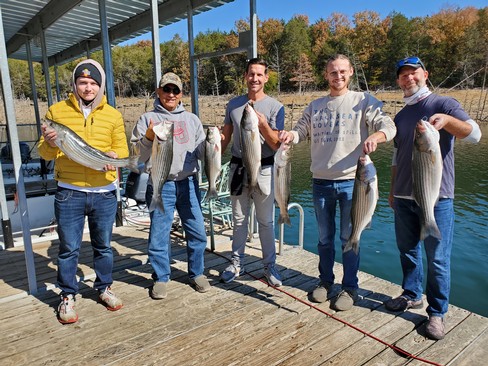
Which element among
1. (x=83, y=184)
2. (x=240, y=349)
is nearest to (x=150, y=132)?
(x=83, y=184)

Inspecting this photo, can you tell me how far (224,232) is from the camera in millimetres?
5859

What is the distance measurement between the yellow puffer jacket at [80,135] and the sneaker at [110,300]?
1135 mm

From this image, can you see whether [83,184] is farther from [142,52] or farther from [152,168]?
[142,52]

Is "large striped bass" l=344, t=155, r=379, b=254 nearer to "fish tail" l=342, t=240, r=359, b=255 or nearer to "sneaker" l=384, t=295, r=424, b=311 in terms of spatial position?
"fish tail" l=342, t=240, r=359, b=255

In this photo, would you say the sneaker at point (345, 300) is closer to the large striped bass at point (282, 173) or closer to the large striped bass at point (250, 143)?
the large striped bass at point (282, 173)

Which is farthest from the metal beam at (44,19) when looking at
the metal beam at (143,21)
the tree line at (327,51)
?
the tree line at (327,51)

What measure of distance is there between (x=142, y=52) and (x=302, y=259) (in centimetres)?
6318

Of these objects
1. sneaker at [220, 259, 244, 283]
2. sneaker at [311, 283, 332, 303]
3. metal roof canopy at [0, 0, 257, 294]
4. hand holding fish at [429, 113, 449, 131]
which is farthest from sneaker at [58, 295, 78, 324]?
hand holding fish at [429, 113, 449, 131]

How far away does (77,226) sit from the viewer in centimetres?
326

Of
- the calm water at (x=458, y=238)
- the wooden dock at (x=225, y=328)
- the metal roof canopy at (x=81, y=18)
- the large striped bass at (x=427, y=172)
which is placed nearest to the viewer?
the large striped bass at (x=427, y=172)

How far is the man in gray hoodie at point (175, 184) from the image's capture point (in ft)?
11.5

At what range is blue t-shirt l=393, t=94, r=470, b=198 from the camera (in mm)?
2965

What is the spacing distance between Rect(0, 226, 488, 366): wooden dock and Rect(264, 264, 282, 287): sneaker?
3.4 inches

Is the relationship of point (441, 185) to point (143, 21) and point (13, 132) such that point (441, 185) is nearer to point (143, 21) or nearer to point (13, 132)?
point (13, 132)
